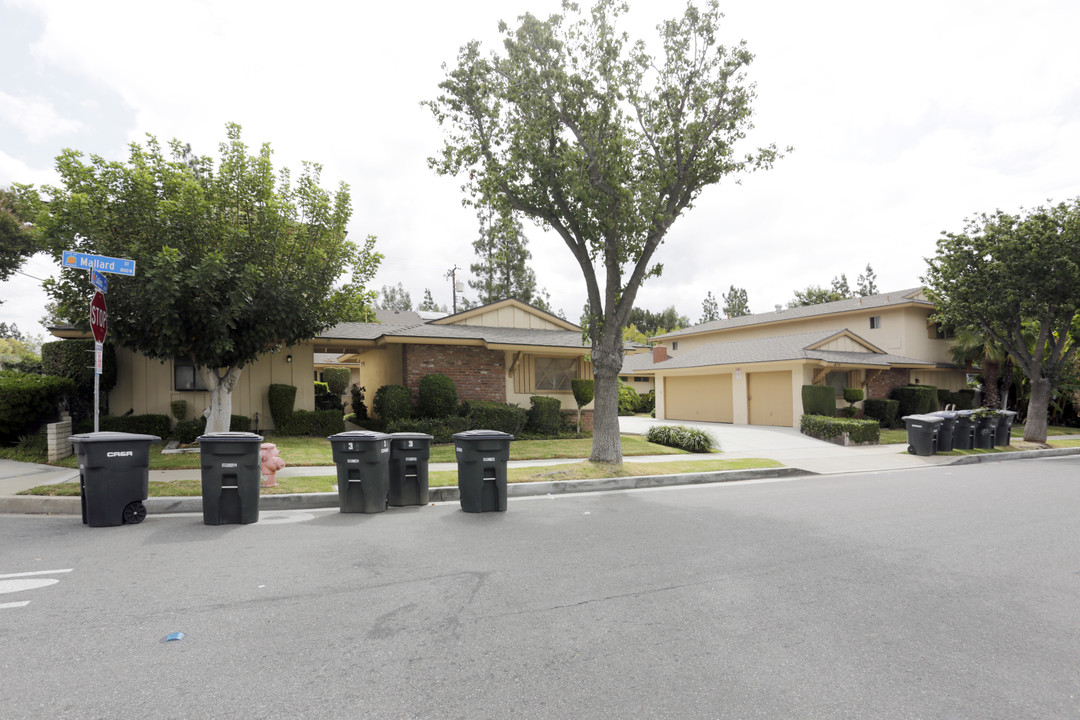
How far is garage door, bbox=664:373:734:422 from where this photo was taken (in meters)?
26.6

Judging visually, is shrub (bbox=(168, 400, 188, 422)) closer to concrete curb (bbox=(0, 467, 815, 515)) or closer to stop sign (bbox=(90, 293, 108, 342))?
stop sign (bbox=(90, 293, 108, 342))

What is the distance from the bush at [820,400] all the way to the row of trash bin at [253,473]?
17.6 metres

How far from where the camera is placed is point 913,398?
25328 millimetres

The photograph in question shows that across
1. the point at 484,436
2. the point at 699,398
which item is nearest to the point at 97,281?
the point at 484,436

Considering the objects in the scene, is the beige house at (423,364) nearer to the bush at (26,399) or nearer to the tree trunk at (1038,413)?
the bush at (26,399)

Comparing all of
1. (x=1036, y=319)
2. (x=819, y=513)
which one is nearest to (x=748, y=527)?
(x=819, y=513)

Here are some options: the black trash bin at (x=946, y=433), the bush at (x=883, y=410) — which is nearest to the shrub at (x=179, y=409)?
the black trash bin at (x=946, y=433)

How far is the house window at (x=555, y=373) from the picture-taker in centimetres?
1938

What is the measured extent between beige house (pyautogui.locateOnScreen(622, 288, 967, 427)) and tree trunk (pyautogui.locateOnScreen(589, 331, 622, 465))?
1310 centimetres

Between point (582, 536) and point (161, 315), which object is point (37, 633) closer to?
point (582, 536)

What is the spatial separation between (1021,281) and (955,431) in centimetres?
527

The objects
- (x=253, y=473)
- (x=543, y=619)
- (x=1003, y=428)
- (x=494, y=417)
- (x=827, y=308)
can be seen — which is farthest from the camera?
(x=827, y=308)

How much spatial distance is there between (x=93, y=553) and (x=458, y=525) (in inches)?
144

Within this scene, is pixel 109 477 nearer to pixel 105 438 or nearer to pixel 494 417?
pixel 105 438
